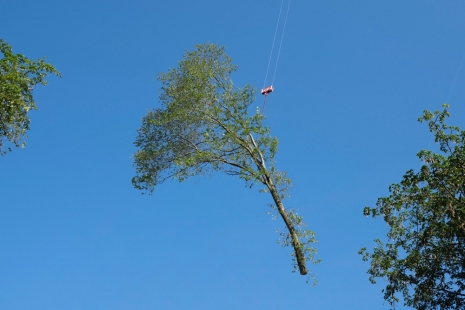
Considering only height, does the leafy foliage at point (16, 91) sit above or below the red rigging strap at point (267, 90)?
below

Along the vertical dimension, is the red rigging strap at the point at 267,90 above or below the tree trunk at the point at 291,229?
above

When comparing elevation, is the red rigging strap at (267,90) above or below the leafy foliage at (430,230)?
above

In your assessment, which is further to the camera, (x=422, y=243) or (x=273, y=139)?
(x=273, y=139)

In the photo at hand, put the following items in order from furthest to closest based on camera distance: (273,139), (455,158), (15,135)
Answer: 1. (273,139)
2. (15,135)
3. (455,158)

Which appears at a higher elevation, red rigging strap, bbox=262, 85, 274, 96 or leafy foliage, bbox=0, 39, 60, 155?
red rigging strap, bbox=262, 85, 274, 96

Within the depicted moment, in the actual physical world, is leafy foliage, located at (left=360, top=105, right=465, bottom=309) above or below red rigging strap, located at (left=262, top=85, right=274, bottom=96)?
below

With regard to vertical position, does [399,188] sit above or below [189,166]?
below

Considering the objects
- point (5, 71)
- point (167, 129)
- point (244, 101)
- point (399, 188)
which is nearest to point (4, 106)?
point (5, 71)

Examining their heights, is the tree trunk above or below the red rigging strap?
below

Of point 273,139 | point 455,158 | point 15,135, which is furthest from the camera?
point 273,139

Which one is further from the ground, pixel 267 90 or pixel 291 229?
pixel 267 90

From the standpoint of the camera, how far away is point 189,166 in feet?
64.6

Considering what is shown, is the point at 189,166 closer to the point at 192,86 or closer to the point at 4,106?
the point at 192,86

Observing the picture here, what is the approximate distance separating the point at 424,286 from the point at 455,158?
11.6 feet
